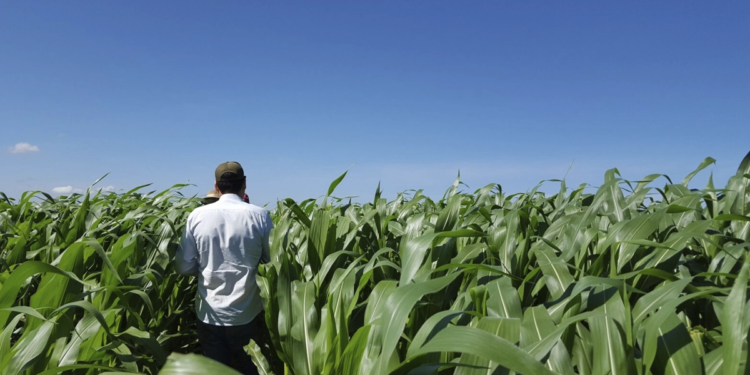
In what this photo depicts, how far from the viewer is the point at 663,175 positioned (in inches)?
104

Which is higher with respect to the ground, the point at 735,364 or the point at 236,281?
the point at 735,364

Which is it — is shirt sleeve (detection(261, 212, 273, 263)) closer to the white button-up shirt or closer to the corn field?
the white button-up shirt

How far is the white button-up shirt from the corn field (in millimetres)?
165

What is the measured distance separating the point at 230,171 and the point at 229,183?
9cm

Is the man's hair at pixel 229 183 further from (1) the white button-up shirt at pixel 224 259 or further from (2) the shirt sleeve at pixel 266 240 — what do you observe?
(2) the shirt sleeve at pixel 266 240

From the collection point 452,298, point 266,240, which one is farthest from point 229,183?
point 452,298

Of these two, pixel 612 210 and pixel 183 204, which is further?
pixel 183 204

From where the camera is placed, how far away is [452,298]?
1.80 m

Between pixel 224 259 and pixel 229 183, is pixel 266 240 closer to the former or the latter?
pixel 224 259

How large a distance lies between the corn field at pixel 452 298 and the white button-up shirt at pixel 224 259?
16 cm

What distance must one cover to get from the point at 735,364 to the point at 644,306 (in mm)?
394

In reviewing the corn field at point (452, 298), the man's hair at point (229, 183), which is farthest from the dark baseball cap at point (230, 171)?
the corn field at point (452, 298)

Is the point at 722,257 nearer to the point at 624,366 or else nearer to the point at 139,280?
the point at 624,366

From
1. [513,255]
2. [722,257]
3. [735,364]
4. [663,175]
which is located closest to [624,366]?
[735,364]
